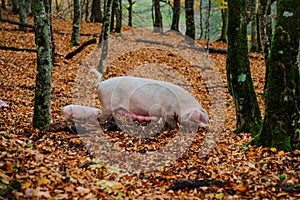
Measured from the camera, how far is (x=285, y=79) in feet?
19.8

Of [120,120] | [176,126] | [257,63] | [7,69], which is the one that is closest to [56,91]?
[7,69]

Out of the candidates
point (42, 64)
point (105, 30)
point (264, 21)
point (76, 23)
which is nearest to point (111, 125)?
point (42, 64)

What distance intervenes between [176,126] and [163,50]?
11.2 meters

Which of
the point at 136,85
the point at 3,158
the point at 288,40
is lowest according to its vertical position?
the point at 3,158

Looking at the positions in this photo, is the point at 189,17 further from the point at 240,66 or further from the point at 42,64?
the point at 42,64

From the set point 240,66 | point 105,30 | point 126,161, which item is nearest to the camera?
point 126,161

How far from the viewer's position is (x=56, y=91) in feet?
39.2

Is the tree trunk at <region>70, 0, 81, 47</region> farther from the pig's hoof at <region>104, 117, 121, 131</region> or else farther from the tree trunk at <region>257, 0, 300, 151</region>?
the tree trunk at <region>257, 0, 300, 151</region>

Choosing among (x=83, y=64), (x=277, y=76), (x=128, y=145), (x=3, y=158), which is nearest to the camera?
(x=3, y=158)

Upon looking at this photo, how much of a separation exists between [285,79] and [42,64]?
5303 mm

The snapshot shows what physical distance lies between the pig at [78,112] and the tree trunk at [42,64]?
0.55 metres

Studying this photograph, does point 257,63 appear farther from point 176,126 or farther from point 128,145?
point 128,145

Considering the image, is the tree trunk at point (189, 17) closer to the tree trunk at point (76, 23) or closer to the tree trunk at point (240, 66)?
the tree trunk at point (76, 23)

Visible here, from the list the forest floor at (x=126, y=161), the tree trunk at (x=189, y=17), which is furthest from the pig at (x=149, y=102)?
the tree trunk at (x=189, y=17)
